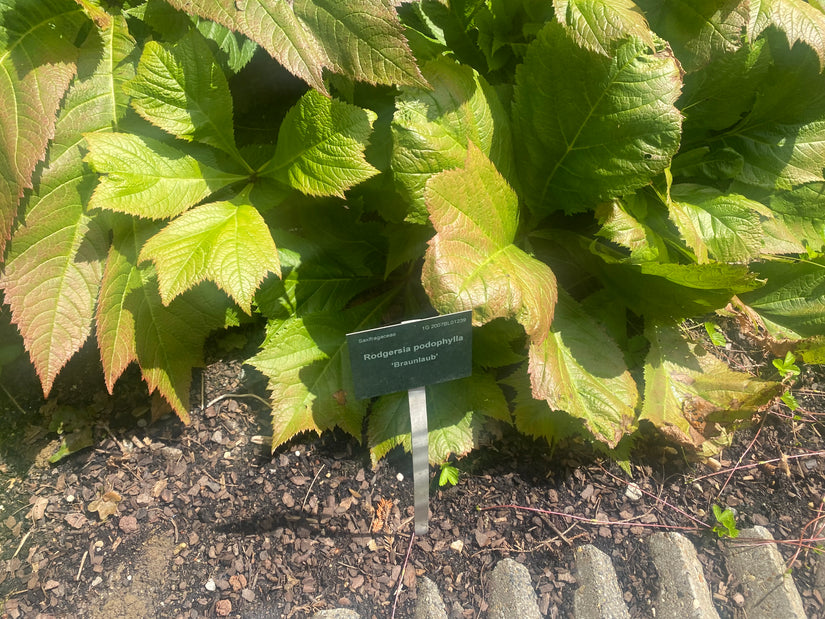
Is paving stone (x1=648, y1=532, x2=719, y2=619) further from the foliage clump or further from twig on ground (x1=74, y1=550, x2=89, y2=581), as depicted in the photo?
twig on ground (x1=74, y1=550, x2=89, y2=581)

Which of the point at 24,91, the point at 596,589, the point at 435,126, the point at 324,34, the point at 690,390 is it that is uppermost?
the point at 324,34

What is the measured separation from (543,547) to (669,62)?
4.08 ft

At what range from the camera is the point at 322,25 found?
135 centimetres

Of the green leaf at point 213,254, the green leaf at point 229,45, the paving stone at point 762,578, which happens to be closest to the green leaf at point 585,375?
the paving stone at point 762,578

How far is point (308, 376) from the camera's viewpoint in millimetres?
1668

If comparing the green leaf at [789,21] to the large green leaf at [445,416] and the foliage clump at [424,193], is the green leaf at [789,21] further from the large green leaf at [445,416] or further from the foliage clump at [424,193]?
the large green leaf at [445,416]

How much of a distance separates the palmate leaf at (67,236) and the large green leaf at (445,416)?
31.2 inches

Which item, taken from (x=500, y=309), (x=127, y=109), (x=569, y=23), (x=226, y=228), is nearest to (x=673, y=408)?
(x=500, y=309)

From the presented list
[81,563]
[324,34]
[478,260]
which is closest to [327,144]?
[324,34]

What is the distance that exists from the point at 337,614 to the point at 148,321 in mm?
868

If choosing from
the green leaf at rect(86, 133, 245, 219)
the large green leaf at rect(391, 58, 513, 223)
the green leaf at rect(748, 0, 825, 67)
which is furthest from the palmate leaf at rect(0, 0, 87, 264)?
the green leaf at rect(748, 0, 825, 67)

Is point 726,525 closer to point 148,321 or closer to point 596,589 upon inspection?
point 596,589

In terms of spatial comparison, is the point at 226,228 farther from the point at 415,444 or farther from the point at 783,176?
the point at 783,176

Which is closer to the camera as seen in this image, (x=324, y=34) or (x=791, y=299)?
(x=324, y=34)
